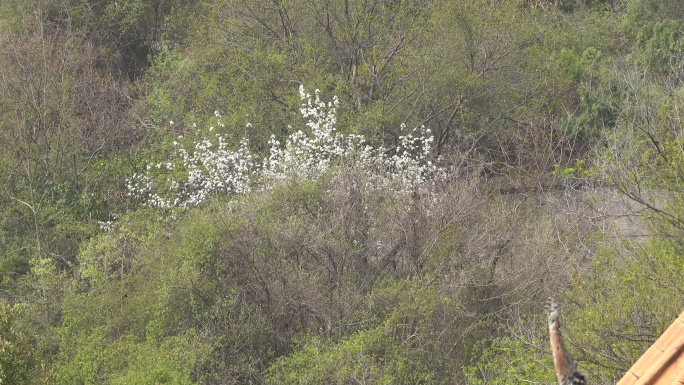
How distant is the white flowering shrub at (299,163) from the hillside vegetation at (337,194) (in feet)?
0.31

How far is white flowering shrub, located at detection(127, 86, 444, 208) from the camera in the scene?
789 inches

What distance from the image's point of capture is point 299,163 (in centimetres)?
2025

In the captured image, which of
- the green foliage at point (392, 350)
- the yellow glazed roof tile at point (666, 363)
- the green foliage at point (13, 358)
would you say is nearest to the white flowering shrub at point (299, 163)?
the green foliage at point (392, 350)

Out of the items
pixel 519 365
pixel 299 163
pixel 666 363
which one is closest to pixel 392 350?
pixel 519 365

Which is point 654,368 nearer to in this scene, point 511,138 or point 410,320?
point 410,320

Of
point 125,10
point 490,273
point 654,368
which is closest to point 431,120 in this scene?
point 490,273

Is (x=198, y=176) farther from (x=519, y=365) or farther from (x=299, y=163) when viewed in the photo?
(x=519, y=365)

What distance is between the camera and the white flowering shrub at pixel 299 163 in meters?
20.0

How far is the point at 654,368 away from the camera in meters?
4.02

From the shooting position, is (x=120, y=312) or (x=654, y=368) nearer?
(x=654, y=368)

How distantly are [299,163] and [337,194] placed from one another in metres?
2.28

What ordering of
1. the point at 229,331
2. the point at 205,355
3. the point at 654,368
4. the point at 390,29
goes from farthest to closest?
the point at 390,29 < the point at 229,331 < the point at 205,355 < the point at 654,368

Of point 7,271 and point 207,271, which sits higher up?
point 207,271

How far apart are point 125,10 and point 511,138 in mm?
15230
